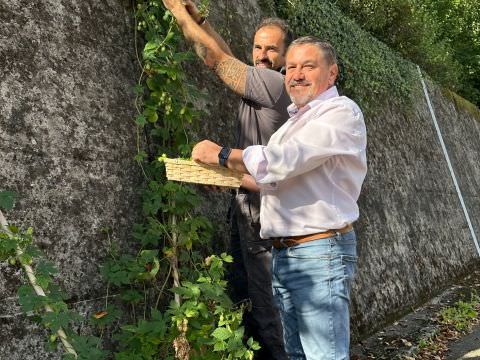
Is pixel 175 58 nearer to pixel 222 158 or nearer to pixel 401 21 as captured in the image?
pixel 222 158

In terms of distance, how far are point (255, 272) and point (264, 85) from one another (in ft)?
3.71

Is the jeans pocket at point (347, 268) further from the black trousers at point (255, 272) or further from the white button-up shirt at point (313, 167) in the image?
the black trousers at point (255, 272)

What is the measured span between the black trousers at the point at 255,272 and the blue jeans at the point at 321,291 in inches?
30.8

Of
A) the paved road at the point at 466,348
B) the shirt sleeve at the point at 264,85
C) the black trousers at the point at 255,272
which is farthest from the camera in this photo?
the paved road at the point at 466,348

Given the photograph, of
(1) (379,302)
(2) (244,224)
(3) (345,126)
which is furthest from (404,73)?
(3) (345,126)

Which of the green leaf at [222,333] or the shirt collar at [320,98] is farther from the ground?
the shirt collar at [320,98]

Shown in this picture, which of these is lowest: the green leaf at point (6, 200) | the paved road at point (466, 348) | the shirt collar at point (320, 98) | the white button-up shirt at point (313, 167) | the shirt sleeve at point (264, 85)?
the paved road at point (466, 348)

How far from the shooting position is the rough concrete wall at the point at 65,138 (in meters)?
2.74

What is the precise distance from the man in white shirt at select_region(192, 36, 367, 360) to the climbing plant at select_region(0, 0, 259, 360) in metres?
0.48

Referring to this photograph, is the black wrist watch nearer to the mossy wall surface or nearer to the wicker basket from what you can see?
the wicker basket

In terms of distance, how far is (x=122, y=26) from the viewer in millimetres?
3553

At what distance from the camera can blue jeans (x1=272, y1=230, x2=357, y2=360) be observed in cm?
255

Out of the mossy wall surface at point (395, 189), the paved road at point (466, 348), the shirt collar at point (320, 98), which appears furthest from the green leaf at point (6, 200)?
the paved road at point (466, 348)

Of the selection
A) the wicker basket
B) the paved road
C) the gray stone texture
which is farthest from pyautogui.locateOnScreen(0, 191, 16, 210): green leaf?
the paved road
